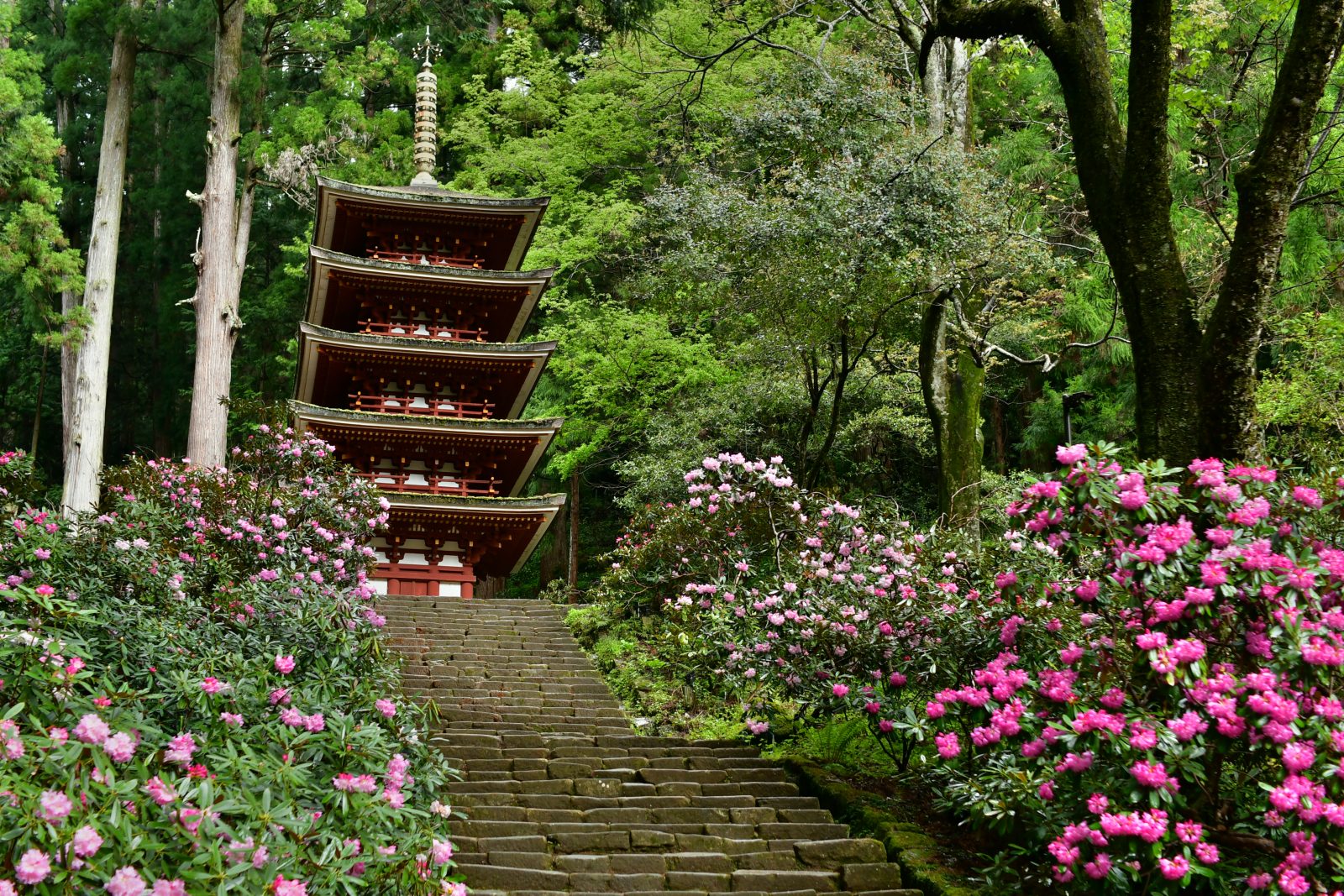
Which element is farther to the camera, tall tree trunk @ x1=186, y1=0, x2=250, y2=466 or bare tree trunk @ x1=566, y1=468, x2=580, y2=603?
bare tree trunk @ x1=566, y1=468, x2=580, y2=603

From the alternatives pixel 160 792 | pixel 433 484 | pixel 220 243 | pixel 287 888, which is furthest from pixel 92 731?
pixel 220 243

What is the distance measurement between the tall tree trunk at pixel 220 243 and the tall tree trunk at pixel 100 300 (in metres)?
1.31

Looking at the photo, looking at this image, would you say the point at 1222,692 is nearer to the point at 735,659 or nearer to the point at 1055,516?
the point at 1055,516

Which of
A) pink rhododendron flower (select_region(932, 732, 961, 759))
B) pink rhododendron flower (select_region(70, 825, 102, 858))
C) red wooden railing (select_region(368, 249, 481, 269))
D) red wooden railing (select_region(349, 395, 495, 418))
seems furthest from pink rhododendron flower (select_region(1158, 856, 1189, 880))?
red wooden railing (select_region(368, 249, 481, 269))

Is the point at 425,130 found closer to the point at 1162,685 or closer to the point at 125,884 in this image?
the point at 1162,685

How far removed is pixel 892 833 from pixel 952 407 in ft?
23.5

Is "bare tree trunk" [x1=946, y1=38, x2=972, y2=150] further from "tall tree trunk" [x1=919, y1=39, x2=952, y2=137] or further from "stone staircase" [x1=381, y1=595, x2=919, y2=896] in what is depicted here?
"stone staircase" [x1=381, y1=595, x2=919, y2=896]

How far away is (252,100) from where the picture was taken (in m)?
18.6

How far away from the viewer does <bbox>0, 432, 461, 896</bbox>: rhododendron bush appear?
127 inches

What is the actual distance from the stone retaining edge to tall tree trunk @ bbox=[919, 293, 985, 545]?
498cm

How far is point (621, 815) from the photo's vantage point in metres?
6.78

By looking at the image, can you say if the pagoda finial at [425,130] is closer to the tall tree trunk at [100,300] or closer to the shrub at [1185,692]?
the tall tree trunk at [100,300]

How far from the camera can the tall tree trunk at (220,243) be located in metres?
17.7

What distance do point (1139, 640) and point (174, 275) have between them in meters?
29.7
